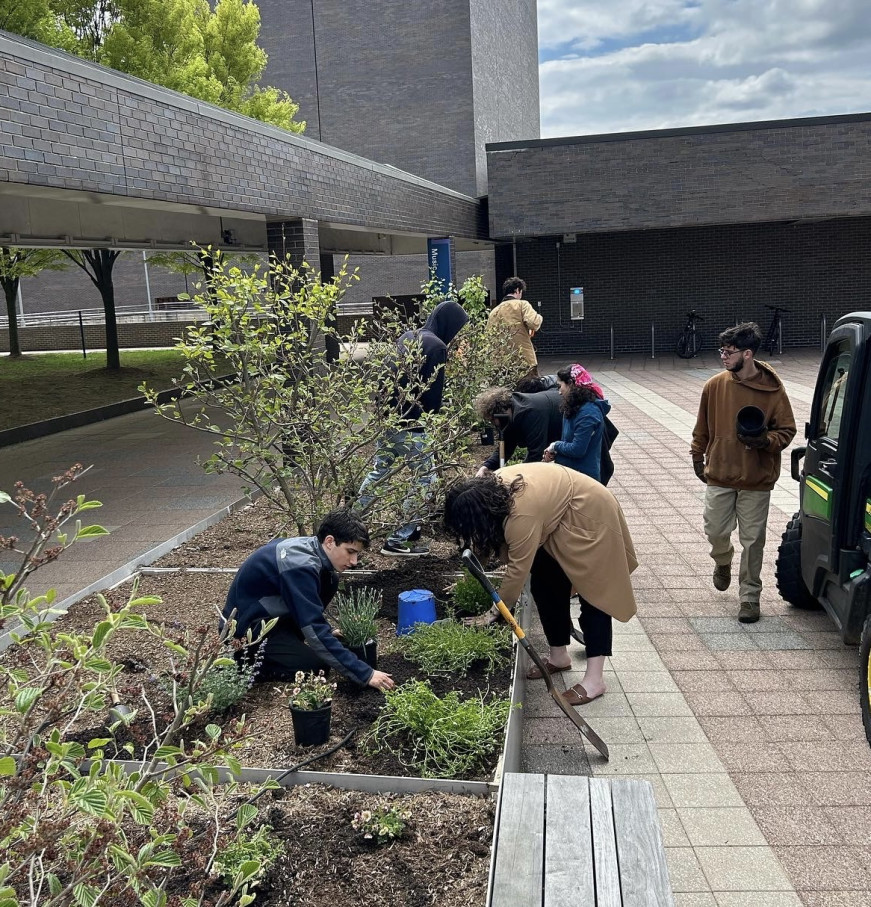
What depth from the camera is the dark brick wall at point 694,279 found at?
79.5ft

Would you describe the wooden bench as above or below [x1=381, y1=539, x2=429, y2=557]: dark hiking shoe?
above

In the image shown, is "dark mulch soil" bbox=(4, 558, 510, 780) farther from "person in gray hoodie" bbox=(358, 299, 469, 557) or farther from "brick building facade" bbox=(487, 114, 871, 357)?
"brick building facade" bbox=(487, 114, 871, 357)

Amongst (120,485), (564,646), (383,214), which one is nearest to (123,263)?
(383,214)

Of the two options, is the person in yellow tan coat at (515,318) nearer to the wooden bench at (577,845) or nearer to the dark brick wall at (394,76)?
the wooden bench at (577,845)

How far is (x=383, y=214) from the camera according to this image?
50.5 ft

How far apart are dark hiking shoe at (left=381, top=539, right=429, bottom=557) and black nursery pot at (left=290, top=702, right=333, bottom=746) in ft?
9.09

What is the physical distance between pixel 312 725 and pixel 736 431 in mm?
3236

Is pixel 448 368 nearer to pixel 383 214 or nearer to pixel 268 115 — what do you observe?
pixel 383 214

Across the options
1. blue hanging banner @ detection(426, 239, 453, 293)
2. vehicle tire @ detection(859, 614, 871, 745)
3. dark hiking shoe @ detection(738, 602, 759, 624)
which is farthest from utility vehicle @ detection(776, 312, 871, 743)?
blue hanging banner @ detection(426, 239, 453, 293)

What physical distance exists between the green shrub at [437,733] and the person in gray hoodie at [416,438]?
7.27ft

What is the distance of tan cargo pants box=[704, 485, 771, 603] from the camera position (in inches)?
222

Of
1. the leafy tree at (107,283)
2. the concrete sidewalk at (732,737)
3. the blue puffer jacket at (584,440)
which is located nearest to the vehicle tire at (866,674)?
the concrete sidewalk at (732,737)

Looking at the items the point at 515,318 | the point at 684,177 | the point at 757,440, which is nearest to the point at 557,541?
the point at 757,440

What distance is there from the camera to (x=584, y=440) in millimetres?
5785
